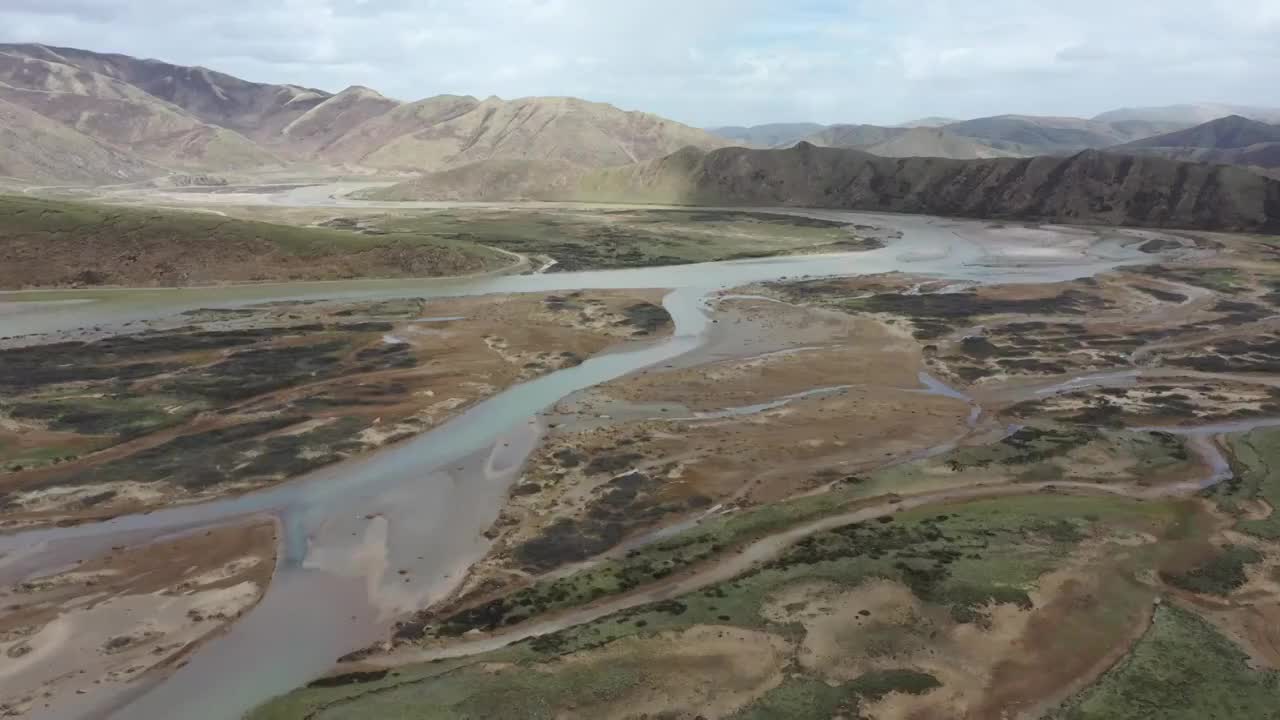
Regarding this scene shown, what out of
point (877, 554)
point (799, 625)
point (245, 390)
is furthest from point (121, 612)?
point (877, 554)

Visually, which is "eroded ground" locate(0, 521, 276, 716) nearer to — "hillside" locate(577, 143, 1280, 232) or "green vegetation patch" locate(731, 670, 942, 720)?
"green vegetation patch" locate(731, 670, 942, 720)

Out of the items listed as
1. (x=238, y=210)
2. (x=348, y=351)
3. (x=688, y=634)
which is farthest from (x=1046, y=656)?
(x=238, y=210)

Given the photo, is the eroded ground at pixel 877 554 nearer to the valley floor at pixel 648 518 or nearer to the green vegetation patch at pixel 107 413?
the valley floor at pixel 648 518

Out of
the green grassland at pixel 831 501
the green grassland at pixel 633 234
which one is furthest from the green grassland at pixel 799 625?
the green grassland at pixel 633 234

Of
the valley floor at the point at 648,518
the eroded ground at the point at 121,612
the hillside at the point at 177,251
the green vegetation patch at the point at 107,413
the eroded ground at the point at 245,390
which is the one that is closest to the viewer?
the valley floor at the point at 648,518

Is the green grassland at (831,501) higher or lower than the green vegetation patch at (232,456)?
lower

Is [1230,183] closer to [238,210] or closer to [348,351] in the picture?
[348,351]
